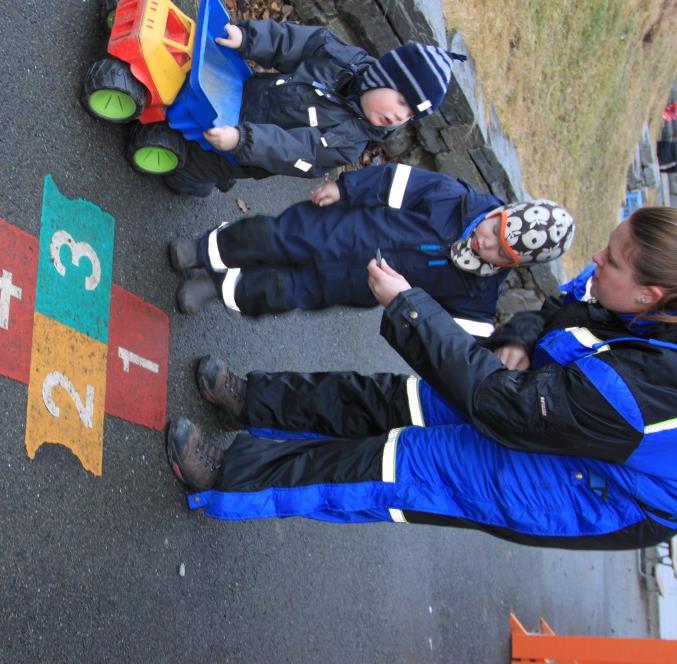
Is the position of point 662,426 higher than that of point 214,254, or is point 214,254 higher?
point 214,254

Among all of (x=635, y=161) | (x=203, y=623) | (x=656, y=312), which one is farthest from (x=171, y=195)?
(x=635, y=161)

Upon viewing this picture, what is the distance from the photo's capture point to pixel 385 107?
291 centimetres

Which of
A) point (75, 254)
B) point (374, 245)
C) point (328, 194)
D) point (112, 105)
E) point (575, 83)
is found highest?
point (575, 83)

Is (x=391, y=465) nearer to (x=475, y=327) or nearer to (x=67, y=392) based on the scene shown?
(x=475, y=327)

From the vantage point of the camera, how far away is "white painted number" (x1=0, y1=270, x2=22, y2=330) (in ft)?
7.71

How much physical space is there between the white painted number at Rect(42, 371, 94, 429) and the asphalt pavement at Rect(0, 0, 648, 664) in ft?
0.36

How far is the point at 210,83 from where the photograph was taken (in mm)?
2914

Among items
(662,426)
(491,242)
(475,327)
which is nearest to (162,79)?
(491,242)

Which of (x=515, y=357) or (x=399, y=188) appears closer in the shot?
(x=515, y=357)

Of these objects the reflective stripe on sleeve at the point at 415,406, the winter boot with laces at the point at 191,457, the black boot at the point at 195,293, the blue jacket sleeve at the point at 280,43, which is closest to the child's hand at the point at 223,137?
the blue jacket sleeve at the point at 280,43

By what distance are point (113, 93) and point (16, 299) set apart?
2.95ft

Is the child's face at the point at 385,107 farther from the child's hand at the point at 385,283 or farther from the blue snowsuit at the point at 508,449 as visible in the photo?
the blue snowsuit at the point at 508,449

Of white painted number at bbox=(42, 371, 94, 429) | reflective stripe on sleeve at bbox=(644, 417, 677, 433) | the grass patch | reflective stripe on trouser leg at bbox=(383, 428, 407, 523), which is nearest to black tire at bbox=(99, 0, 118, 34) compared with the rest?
white painted number at bbox=(42, 371, 94, 429)

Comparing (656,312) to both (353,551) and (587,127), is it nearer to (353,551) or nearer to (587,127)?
(353,551)
